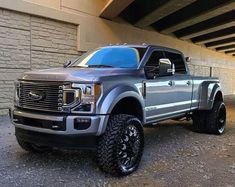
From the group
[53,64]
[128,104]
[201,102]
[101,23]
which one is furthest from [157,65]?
[101,23]

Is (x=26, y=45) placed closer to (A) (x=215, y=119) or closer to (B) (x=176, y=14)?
(A) (x=215, y=119)

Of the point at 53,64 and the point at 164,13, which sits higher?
the point at 164,13

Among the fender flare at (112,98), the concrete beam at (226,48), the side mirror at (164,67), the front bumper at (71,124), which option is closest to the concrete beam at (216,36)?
the concrete beam at (226,48)

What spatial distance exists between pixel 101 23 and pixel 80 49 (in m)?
2.12

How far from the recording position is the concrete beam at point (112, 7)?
47.9 ft

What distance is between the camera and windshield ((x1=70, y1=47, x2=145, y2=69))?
6215mm

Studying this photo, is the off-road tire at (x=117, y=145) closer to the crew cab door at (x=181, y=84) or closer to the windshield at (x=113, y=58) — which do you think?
the windshield at (x=113, y=58)

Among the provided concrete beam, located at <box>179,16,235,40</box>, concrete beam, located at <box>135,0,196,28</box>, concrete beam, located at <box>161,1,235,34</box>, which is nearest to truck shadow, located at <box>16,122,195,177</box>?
concrete beam, located at <box>135,0,196,28</box>

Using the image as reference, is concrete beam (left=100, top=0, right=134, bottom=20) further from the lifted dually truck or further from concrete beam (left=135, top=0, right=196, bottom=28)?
the lifted dually truck

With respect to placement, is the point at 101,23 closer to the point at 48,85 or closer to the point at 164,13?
the point at 164,13

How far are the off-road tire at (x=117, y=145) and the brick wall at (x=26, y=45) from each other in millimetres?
6913

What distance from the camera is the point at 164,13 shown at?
58.4 feet

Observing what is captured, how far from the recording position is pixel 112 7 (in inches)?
587

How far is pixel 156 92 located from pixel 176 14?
568 inches
